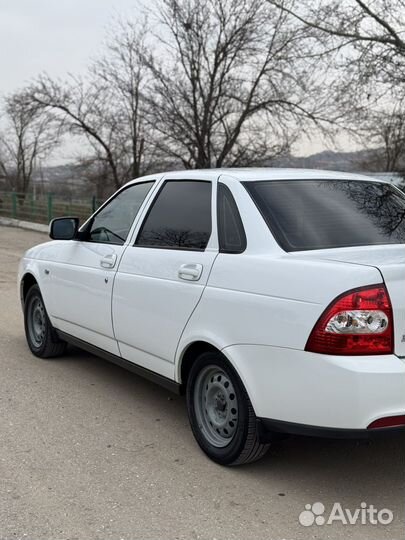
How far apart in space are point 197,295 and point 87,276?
1.49 m

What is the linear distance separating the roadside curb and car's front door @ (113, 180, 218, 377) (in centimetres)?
1759

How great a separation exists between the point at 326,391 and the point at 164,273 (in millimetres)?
1424

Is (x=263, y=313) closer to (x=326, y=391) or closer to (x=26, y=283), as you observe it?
(x=326, y=391)

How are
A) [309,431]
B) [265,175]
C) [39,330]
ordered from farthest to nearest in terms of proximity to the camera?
[39,330] < [265,175] < [309,431]

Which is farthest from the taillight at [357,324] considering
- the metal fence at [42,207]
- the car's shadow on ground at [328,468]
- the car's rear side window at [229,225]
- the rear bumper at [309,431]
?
the metal fence at [42,207]

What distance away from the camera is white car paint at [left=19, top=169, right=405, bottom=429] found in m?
2.86

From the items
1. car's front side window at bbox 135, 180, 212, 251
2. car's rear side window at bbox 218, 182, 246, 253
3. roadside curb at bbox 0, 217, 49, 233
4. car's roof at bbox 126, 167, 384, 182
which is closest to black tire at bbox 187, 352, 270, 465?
car's rear side window at bbox 218, 182, 246, 253

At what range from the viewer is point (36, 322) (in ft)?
19.7

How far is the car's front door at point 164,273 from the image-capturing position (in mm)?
3693

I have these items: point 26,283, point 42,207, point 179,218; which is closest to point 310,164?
point 42,207

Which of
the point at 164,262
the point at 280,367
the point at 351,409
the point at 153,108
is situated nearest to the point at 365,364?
the point at 351,409

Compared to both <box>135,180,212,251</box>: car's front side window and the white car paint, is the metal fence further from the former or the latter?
the white car paint

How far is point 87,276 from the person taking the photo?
4.77 m

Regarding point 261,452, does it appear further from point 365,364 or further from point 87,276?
point 87,276
